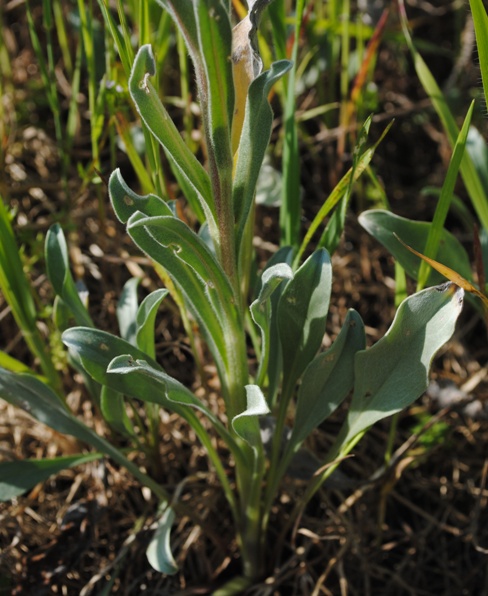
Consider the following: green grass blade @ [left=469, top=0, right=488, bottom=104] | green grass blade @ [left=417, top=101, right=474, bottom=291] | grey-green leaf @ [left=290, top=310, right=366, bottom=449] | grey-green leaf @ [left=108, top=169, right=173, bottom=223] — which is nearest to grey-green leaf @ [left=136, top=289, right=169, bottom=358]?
grey-green leaf @ [left=108, top=169, right=173, bottom=223]

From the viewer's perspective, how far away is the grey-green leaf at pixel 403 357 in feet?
2.93

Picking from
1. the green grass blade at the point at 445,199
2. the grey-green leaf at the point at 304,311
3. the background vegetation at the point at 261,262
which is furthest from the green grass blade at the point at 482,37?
the grey-green leaf at the point at 304,311

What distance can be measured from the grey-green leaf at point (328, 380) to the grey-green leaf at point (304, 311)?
0.08 feet

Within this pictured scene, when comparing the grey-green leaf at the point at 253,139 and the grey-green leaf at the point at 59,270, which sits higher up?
the grey-green leaf at the point at 253,139

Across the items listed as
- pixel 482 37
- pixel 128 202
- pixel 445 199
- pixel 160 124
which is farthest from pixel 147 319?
pixel 482 37

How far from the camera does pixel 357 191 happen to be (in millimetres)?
1613

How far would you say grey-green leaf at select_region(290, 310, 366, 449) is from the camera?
1005mm

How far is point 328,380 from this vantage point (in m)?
1.06

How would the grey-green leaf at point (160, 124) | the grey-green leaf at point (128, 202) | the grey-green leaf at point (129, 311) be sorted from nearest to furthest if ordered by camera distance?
the grey-green leaf at point (160, 124) → the grey-green leaf at point (128, 202) → the grey-green leaf at point (129, 311)

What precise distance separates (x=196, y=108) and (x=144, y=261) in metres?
0.42

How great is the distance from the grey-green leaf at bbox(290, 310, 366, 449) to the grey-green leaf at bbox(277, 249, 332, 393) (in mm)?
26

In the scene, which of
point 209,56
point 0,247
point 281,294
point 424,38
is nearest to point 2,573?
point 0,247

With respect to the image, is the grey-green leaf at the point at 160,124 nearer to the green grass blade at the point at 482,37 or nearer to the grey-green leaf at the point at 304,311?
the grey-green leaf at the point at 304,311

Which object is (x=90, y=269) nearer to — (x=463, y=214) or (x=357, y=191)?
(x=357, y=191)
